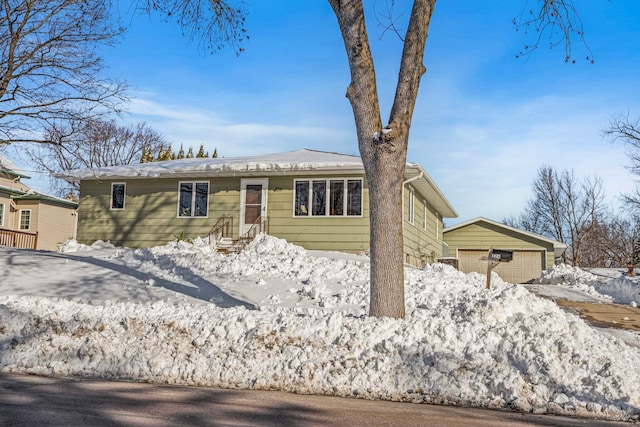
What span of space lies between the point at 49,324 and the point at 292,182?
39.3 feet

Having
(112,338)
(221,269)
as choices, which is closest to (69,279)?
(221,269)

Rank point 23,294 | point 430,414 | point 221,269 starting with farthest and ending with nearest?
point 221,269, point 23,294, point 430,414

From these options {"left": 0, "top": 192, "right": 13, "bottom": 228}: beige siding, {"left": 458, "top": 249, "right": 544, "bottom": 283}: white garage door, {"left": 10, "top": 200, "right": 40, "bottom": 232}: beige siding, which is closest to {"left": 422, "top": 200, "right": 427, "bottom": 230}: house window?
{"left": 458, "top": 249, "right": 544, "bottom": 283}: white garage door

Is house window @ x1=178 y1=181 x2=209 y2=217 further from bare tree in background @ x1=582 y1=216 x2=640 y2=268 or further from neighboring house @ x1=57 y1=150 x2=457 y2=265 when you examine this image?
bare tree in background @ x1=582 y1=216 x2=640 y2=268

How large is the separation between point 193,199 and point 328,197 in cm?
502

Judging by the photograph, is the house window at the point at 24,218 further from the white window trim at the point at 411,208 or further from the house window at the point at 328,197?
the white window trim at the point at 411,208

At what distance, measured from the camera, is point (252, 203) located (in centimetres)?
1936

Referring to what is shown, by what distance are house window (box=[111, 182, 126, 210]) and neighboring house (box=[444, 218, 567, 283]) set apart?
16.0 m

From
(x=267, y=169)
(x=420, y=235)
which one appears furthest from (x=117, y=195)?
(x=420, y=235)

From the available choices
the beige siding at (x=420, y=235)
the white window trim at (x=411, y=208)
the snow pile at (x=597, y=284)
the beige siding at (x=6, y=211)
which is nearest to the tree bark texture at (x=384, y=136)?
the snow pile at (x=597, y=284)

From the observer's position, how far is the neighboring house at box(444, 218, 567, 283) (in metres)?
28.5

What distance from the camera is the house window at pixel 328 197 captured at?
60.0 feet

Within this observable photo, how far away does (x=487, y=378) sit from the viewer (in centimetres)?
591

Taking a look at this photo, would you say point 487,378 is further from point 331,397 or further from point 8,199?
point 8,199
